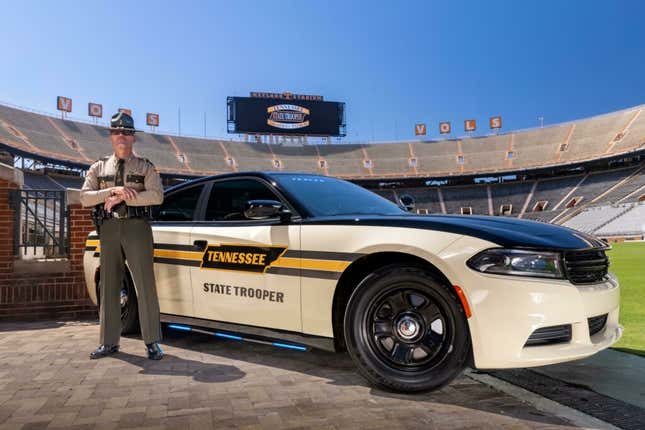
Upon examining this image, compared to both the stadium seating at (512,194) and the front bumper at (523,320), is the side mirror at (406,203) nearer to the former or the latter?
the front bumper at (523,320)

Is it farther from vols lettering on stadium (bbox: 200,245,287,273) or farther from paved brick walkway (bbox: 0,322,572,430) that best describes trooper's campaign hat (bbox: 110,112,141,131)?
paved brick walkway (bbox: 0,322,572,430)

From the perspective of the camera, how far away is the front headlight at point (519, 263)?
273 centimetres

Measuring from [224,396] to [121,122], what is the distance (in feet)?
7.79

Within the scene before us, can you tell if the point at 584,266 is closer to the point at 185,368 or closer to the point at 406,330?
the point at 406,330

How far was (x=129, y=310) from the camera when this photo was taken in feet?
15.6

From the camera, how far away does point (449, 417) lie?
265cm

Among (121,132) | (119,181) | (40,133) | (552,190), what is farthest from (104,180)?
(552,190)

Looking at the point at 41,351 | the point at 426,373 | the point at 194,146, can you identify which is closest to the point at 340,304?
the point at 426,373

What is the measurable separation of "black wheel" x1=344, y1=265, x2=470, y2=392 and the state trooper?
1831 mm

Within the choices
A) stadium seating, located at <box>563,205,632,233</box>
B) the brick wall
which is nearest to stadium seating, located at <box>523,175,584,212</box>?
stadium seating, located at <box>563,205,632,233</box>

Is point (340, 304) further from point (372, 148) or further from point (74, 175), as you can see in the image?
point (372, 148)

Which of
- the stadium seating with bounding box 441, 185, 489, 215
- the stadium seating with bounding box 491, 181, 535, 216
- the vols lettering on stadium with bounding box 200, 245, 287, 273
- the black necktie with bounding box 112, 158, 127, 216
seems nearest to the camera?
the vols lettering on stadium with bounding box 200, 245, 287, 273

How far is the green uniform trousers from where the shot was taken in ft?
13.1

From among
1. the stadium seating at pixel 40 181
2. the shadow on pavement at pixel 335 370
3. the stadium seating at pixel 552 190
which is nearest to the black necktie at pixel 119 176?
the shadow on pavement at pixel 335 370
